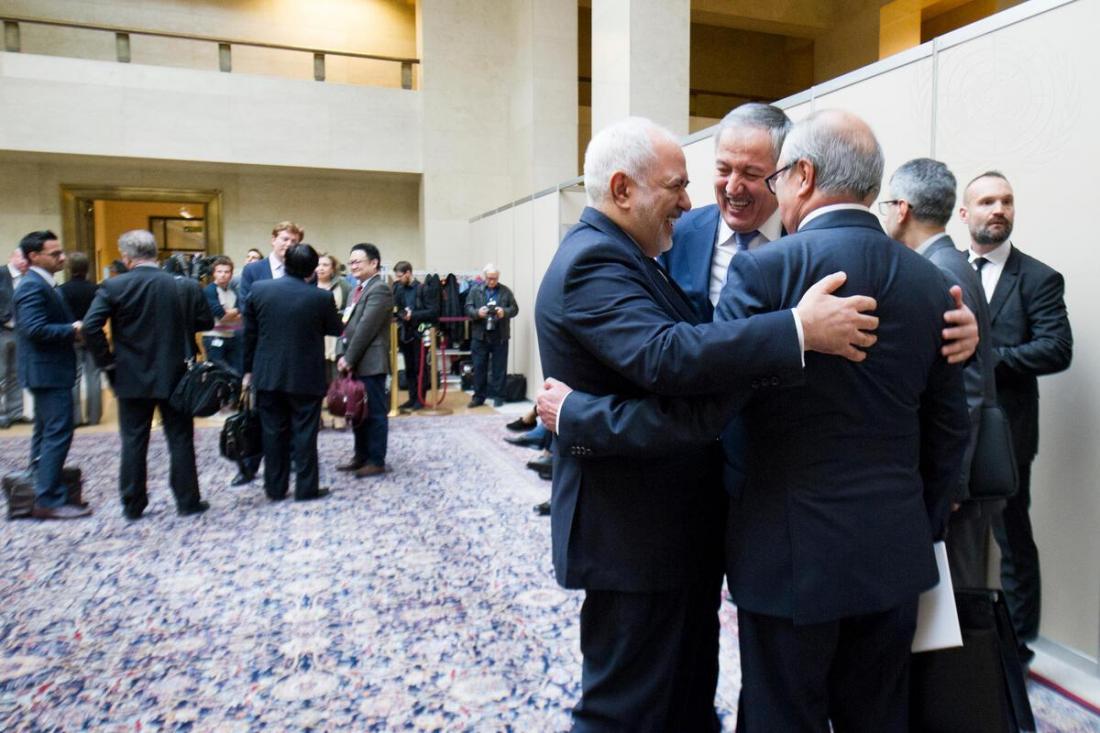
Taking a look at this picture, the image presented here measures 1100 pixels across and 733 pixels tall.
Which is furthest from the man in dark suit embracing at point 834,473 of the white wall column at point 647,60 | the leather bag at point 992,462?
the white wall column at point 647,60

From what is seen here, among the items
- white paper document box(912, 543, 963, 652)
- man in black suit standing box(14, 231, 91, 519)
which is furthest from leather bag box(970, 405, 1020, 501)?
man in black suit standing box(14, 231, 91, 519)

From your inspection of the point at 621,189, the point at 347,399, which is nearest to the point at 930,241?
the point at 621,189

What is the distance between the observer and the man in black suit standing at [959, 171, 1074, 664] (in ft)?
8.57

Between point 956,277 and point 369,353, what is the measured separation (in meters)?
4.49

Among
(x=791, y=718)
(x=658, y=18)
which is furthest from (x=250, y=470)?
(x=658, y=18)

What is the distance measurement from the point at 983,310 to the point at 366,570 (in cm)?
295

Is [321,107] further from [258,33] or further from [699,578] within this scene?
[699,578]

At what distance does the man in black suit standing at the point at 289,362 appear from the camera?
473cm

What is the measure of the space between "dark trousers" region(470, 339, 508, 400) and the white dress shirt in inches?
275

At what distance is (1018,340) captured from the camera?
2691mm

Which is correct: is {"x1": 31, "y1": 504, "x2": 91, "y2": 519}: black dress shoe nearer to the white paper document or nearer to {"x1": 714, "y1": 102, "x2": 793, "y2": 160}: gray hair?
{"x1": 714, "y1": 102, "x2": 793, "y2": 160}: gray hair

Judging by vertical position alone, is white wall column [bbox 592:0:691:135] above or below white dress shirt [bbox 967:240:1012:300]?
above

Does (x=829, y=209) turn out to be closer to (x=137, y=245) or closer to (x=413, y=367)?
(x=137, y=245)

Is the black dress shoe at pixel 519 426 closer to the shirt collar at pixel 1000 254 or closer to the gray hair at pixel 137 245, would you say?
the gray hair at pixel 137 245
